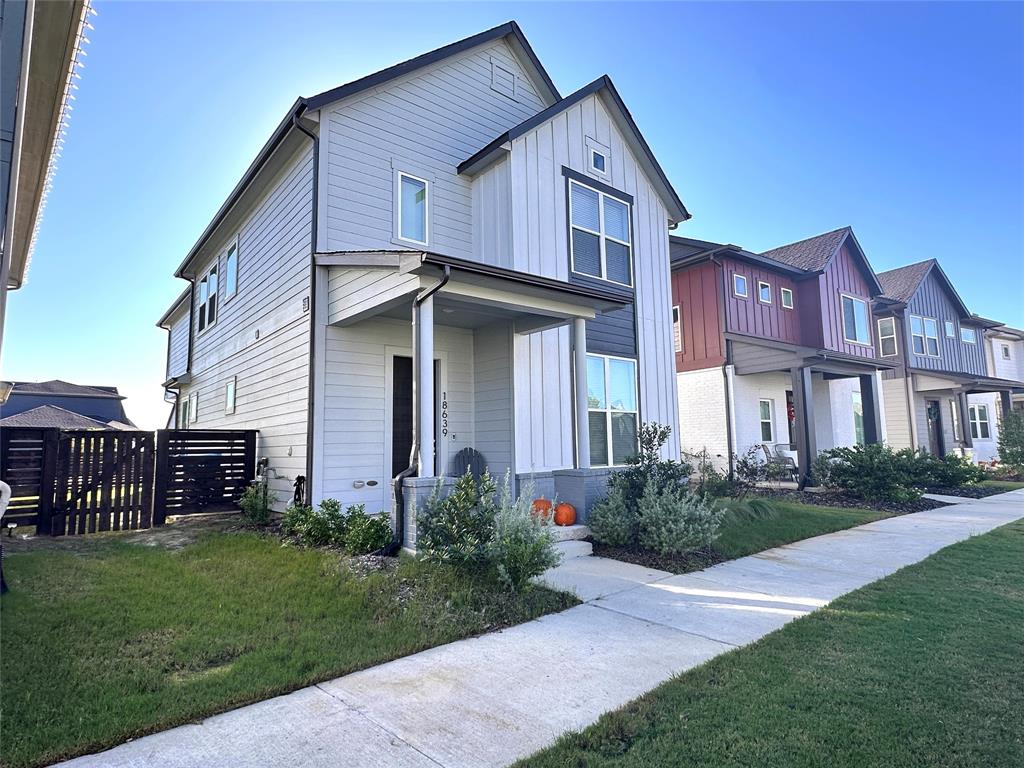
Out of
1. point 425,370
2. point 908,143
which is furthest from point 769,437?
point 425,370

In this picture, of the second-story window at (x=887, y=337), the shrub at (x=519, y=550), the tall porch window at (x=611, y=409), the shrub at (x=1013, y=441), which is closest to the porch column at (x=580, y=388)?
the tall porch window at (x=611, y=409)

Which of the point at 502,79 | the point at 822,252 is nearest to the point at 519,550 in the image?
the point at 502,79

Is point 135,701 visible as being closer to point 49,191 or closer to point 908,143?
Answer: point 49,191

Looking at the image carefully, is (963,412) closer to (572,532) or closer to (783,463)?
(783,463)

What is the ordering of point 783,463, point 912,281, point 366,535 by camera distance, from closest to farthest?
point 366,535 < point 783,463 < point 912,281

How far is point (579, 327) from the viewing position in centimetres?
835

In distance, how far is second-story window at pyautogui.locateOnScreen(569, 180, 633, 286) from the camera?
10070 mm

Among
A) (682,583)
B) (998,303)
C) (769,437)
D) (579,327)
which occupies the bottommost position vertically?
(682,583)

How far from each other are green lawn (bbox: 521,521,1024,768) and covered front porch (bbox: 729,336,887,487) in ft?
30.9

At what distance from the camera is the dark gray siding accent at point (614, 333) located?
9781 millimetres

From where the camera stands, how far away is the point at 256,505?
8.47 meters

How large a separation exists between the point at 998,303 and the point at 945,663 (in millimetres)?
36797

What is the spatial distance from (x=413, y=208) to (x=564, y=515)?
17.8ft

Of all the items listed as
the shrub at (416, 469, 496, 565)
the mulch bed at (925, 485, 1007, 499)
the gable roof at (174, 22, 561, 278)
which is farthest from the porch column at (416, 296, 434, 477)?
the mulch bed at (925, 485, 1007, 499)
